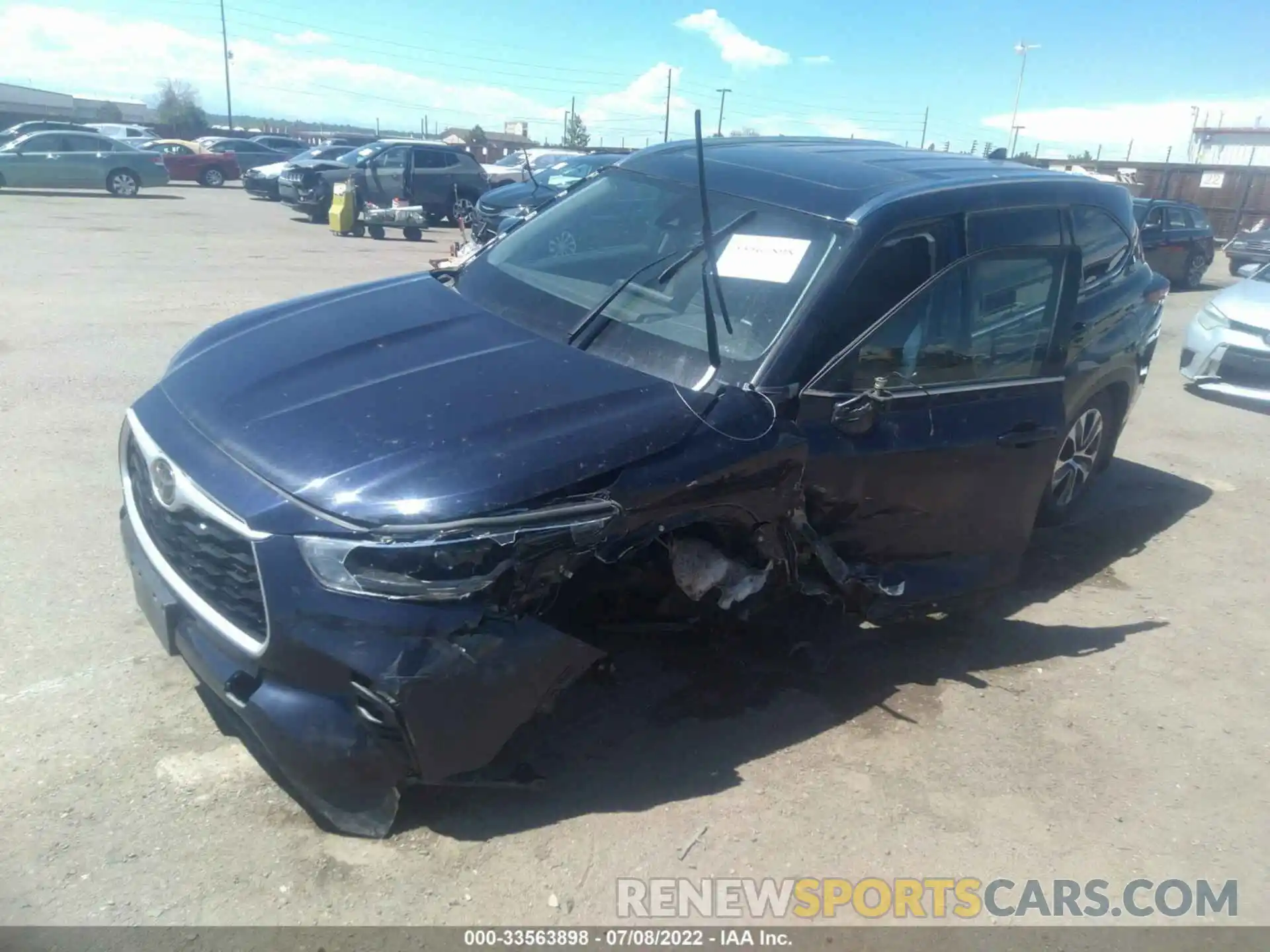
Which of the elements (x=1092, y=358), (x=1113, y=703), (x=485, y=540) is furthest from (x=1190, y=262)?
(x=485, y=540)

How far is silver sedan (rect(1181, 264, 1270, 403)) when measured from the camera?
28.0 ft

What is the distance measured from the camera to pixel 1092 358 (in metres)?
4.77

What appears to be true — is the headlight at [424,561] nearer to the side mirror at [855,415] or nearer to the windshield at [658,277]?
the windshield at [658,277]

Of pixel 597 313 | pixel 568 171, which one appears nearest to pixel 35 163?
pixel 568 171

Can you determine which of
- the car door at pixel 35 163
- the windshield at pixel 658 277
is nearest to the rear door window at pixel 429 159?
the car door at pixel 35 163

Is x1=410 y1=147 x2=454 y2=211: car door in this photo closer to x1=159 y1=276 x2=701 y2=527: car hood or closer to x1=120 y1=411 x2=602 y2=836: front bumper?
x1=159 y1=276 x2=701 y2=527: car hood

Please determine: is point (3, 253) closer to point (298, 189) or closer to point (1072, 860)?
point (298, 189)

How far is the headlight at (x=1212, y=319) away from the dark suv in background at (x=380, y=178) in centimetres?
1471

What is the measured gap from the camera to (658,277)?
362 cm

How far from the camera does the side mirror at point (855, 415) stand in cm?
329

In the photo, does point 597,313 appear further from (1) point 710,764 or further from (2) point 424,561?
(1) point 710,764

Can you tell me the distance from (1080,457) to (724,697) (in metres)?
3.17

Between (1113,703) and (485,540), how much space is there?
9.44ft

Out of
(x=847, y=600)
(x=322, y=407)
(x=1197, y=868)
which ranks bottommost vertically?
(x=1197, y=868)
